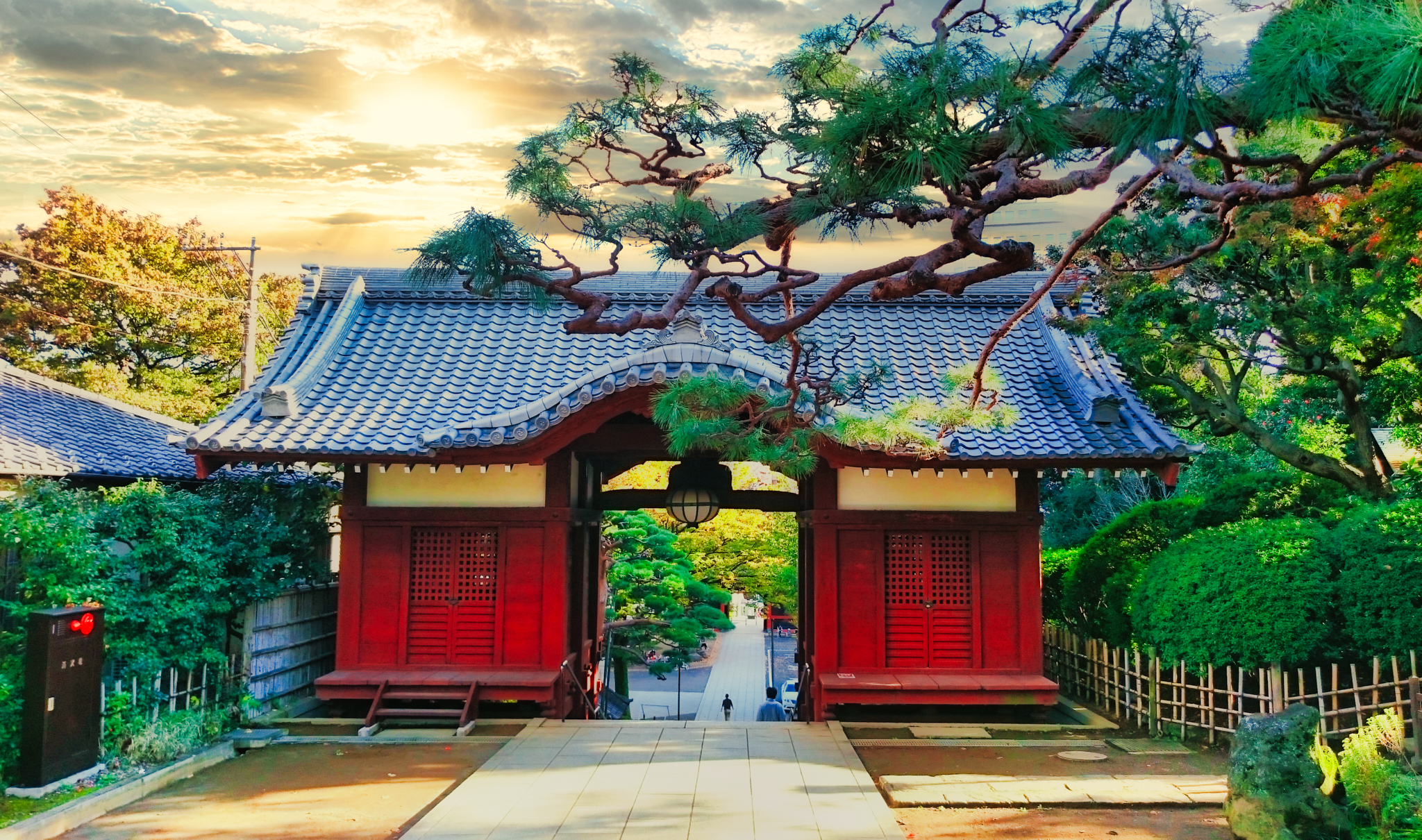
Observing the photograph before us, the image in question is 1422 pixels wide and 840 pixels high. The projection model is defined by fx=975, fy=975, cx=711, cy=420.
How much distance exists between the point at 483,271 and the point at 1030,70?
3.34 meters

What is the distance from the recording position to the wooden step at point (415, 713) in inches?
409

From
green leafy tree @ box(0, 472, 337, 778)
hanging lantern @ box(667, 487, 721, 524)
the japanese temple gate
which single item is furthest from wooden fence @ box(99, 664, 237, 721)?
hanging lantern @ box(667, 487, 721, 524)

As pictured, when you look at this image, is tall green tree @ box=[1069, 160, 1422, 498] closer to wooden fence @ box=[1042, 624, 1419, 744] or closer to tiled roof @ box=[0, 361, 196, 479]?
wooden fence @ box=[1042, 624, 1419, 744]

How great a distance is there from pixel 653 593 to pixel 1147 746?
8.54 metres

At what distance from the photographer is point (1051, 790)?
305 inches

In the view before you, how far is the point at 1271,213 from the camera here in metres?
9.86

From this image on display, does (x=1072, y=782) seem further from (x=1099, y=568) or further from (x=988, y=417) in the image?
(x=1099, y=568)

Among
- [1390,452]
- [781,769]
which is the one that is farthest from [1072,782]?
[1390,452]

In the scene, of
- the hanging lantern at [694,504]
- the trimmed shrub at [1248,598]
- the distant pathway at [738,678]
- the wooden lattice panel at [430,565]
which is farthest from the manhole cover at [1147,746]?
the distant pathway at [738,678]

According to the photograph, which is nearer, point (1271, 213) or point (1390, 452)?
point (1271, 213)

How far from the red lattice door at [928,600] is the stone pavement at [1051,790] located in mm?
2809

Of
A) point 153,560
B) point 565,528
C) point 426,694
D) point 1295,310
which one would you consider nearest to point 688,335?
point 565,528

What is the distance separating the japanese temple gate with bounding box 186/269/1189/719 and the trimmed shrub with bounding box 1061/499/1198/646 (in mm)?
1117

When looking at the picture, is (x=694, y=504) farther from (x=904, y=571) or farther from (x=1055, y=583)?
(x=1055, y=583)
